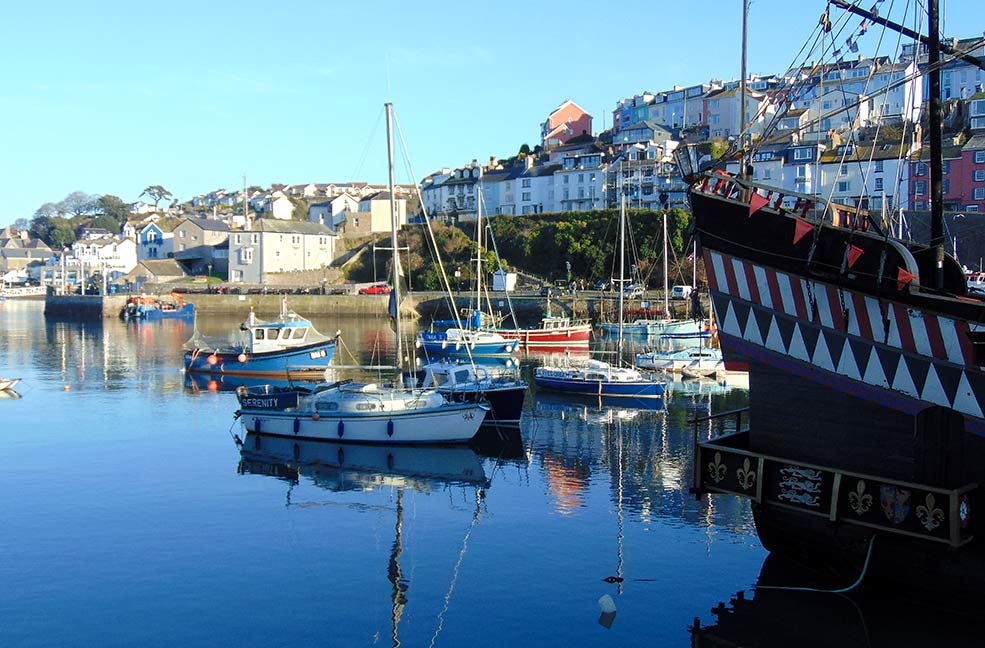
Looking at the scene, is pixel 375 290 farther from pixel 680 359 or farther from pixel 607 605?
pixel 607 605

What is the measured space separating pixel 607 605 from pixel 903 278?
23.2 ft

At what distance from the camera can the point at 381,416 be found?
28453 mm

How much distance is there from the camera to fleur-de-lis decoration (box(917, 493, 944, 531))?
12.5 metres

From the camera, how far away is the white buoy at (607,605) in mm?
14961

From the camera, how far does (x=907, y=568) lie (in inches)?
536

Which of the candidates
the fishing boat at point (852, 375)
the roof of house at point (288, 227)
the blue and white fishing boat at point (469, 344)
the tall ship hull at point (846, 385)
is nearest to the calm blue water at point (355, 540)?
the tall ship hull at point (846, 385)

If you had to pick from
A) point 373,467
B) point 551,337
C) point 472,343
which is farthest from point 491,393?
point 551,337

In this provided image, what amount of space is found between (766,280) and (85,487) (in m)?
19.2

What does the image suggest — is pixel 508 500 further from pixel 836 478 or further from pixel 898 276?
pixel 898 276

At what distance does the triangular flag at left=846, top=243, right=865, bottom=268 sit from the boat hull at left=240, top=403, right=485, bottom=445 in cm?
1676

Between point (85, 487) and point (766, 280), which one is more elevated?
point (766, 280)

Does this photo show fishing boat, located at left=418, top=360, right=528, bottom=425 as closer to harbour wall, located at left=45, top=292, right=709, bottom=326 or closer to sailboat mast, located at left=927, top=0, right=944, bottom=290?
sailboat mast, located at left=927, top=0, right=944, bottom=290

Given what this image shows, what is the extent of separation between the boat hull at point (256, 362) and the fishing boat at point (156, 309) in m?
49.8

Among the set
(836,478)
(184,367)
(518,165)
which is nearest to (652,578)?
(836,478)
